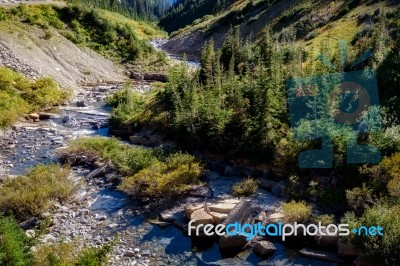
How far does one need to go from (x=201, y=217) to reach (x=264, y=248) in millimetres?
2536

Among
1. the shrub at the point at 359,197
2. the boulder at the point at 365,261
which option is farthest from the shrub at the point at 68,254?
the shrub at the point at 359,197

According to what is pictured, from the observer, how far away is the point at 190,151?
19188 millimetres

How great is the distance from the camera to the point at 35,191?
1505cm

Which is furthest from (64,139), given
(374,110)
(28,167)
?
(374,110)

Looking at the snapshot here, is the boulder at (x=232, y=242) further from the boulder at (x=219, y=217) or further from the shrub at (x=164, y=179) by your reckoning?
the shrub at (x=164, y=179)

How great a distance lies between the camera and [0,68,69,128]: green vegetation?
26266 millimetres

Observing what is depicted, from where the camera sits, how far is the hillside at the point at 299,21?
35.3 m

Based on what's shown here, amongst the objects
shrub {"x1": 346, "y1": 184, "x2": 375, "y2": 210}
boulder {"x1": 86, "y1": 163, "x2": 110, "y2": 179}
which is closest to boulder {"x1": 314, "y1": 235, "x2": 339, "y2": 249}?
shrub {"x1": 346, "y1": 184, "x2": 375, "y2": 210}

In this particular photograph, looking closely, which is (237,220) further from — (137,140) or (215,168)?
(137,140)

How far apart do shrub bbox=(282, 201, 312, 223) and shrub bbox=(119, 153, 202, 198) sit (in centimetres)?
433

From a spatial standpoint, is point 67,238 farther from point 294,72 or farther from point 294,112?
point 294,72

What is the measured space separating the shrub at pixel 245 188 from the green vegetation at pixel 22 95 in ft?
55.9

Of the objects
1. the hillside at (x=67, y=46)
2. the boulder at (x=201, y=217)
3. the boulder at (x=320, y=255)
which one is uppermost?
the hillside at (x=67, y=46)

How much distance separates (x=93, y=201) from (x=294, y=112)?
9.86m
